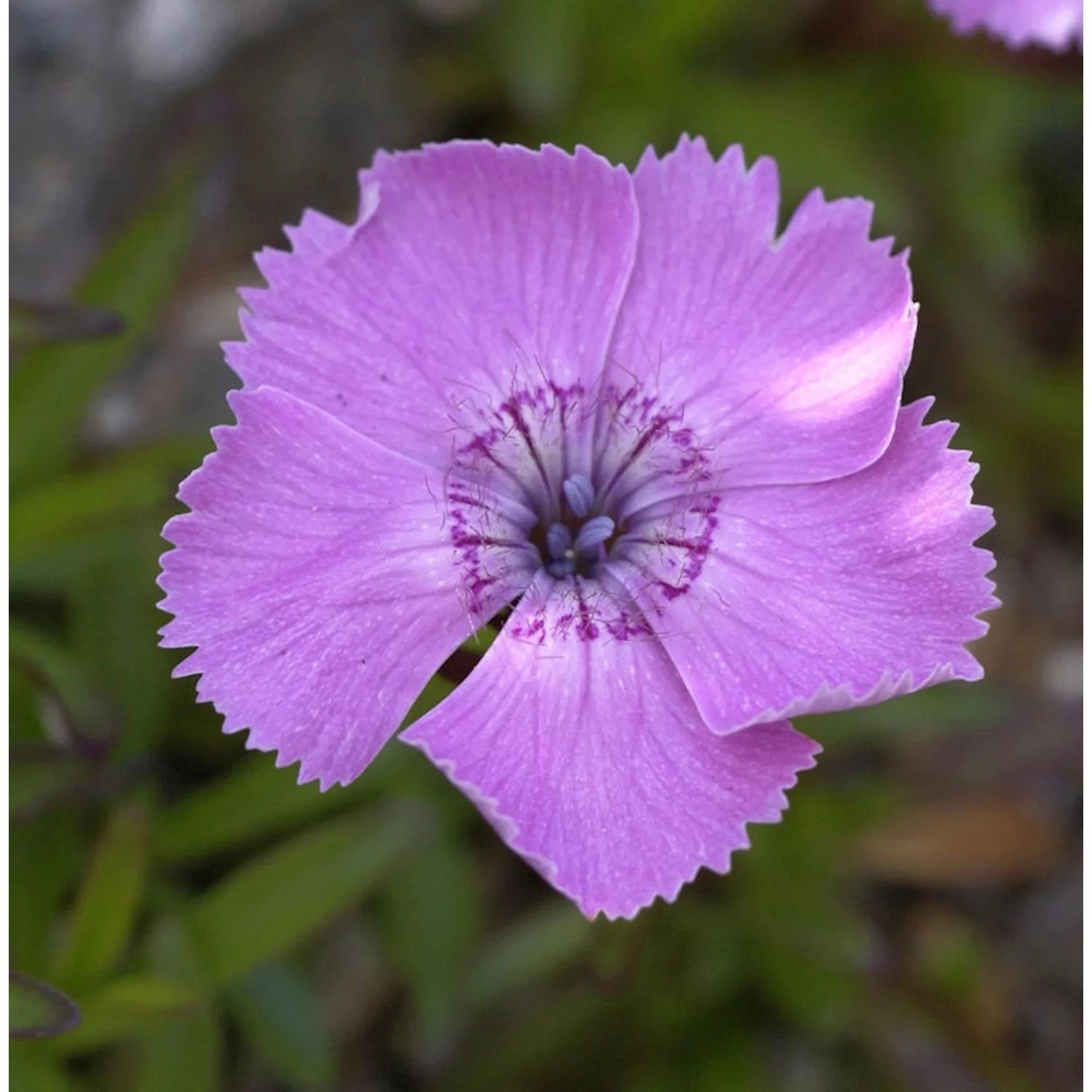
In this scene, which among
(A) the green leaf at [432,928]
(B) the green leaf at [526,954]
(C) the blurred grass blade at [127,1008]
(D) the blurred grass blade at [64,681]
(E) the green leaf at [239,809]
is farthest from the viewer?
(B) the green leaf at [526,954]

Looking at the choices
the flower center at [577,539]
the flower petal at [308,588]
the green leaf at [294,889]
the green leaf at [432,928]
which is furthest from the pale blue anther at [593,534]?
the green leaf at [432,928]

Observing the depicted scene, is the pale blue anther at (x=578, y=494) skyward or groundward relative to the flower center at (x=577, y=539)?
skyward

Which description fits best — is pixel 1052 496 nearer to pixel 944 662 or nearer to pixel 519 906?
pixel 519 906

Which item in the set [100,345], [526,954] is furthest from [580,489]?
[526,954]

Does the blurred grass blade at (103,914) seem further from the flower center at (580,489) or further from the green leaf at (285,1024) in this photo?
the flower center at (580,489)

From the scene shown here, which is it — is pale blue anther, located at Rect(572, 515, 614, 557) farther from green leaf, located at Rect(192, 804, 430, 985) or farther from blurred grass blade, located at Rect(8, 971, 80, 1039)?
blurred grass blade, located at Rect(8, 971, 80, 1039)
